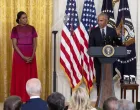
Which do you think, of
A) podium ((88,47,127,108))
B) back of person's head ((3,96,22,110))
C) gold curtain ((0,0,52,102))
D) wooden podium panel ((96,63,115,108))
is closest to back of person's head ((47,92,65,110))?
back of person's head ((3,96,22,110))

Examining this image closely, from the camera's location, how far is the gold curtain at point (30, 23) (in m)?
6.48

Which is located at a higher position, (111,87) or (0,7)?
(0,7)

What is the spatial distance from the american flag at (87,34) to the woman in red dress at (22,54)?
105 cm

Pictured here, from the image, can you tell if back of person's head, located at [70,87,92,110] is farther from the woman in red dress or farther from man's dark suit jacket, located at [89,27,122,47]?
the woman in red dress

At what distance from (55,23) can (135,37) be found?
64.4 inches

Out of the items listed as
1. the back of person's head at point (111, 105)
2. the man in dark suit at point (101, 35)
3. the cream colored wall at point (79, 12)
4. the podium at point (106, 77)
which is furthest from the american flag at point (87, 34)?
the back of person's head at point (111, 105)

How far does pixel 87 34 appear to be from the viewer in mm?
6520

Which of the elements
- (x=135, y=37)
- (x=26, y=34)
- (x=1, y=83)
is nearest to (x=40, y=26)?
(x=26, y=34)

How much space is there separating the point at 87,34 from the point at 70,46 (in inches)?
16.2

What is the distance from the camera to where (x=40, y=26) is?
6574mm

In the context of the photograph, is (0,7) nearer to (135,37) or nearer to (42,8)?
(42,8)

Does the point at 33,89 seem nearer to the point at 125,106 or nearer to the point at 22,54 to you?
the point at 125,106

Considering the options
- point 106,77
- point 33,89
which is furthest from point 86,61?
point 33,89

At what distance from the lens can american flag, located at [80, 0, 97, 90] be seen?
6488 mm
